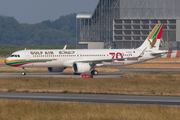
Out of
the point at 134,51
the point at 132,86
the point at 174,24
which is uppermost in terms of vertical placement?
the point at 174,24

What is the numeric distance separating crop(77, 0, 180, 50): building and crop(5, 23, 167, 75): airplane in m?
68.0

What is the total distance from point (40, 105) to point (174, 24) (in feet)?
355

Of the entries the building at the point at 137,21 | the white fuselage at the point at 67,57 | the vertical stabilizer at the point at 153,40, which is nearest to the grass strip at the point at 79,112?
the white fuselage at the point at 67,57

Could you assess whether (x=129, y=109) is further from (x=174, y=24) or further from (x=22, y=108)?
(x=174, y=24)

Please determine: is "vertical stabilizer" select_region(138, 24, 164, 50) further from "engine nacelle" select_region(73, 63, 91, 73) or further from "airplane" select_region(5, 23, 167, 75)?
"engine nacelle" select_region(73, 63, 91, 73)

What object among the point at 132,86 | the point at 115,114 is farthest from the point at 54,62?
the point at 115,114

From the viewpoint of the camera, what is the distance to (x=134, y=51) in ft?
168

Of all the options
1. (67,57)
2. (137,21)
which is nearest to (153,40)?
(67,57)

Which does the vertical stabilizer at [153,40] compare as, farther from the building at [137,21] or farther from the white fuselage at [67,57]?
the building at [137,21]

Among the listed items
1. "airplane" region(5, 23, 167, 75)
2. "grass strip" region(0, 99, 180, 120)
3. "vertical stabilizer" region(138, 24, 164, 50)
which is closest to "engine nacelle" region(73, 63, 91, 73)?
"airplane" region(5, 23, 167, 75)

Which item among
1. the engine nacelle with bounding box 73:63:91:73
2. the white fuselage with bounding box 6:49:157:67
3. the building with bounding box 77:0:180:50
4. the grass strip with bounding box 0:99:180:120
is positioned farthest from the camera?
the building with bounding box 77:0:180:50

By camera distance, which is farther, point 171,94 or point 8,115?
point 171,94

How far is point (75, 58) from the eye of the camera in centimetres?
4897

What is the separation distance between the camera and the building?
117 m
